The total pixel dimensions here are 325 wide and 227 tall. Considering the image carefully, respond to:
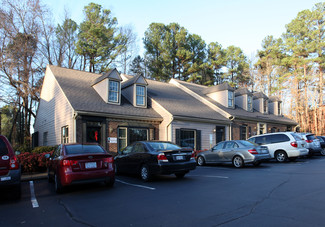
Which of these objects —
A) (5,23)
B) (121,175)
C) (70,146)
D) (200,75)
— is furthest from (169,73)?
(70,146)

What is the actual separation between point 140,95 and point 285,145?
1039 centimetres

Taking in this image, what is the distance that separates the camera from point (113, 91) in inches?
696

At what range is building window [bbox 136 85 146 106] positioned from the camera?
1897 cm

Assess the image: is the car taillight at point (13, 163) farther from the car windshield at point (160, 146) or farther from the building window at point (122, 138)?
the building window at point (122, 138)

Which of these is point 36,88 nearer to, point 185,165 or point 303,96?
point 185,165

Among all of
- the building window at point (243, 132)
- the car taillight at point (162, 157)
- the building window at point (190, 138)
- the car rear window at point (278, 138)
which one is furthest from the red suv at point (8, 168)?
the building window at point (243, 132)

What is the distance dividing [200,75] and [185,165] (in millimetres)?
31412

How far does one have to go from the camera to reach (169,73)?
38.2 m

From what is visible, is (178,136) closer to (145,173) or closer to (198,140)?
(198,140)

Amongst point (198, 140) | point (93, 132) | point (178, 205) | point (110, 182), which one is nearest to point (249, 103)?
point (198, 140)

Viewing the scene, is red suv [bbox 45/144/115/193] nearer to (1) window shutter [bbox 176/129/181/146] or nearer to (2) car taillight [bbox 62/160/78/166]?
(2) car taillight [bbox 62/160/78/166]

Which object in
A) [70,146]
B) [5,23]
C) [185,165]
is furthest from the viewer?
[5,23]

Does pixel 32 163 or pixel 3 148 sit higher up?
pixel 3 148

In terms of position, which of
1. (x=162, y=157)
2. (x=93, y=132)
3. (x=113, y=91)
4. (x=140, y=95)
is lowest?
(x=162, y=157)
